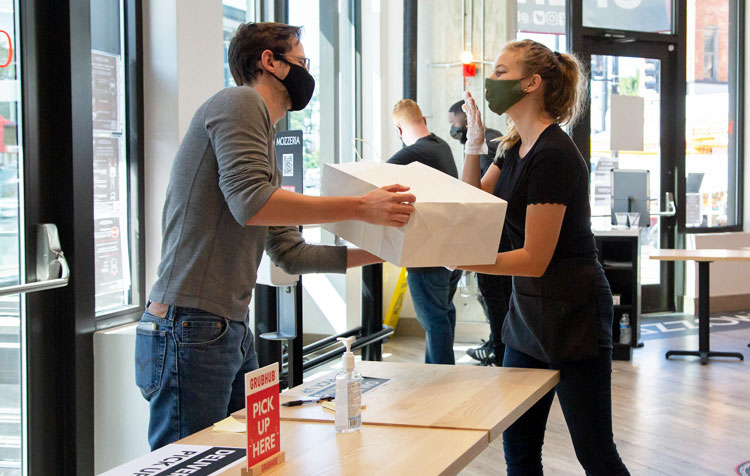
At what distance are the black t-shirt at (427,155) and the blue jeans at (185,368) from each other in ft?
7.72

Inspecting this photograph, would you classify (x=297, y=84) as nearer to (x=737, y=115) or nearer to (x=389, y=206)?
(x=389, y=206)

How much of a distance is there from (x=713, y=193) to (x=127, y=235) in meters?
6.56

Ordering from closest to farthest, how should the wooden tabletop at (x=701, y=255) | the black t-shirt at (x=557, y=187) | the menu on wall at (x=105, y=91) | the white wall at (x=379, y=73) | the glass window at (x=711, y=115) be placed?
the black t-shirt at (x=557, y=187)
the menu on wall at (x=105, y=91)
the wooden tabletop at (x=701, y=255)
the white wall at (x=379, y=73)
the glass window at (x=711, y=115)

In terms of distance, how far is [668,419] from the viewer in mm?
3957

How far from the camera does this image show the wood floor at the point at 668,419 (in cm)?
330

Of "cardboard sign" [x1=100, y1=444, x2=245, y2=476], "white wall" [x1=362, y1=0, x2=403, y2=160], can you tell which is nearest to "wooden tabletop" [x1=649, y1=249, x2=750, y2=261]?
"white wall" [x1=362, y1=0, x2=403, y2=160]

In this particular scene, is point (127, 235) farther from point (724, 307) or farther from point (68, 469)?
point (724, 307)

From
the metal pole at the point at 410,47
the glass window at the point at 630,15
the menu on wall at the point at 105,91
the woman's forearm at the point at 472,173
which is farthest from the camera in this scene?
the glass window at the point at 630,15

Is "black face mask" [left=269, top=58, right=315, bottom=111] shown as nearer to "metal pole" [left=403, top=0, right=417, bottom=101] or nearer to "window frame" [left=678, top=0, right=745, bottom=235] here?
"metal pole" [left=403, top=0, right=417, bottom=101]

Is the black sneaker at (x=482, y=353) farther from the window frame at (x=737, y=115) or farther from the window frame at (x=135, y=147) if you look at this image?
the window frame at (x=737, y=115)

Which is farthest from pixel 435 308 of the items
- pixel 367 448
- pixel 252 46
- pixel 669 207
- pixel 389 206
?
pixel 669 207

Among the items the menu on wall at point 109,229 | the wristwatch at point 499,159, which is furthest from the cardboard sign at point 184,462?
the menu on wall at point 109,229

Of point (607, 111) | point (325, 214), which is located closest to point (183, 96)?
point (325, 214)

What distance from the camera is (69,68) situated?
8.55 ft
